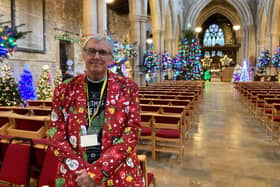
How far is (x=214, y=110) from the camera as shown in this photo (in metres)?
9.38

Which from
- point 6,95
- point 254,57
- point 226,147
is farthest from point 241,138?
point 254,57

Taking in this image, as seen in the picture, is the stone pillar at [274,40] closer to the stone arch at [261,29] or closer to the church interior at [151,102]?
the church interior at [151,102]

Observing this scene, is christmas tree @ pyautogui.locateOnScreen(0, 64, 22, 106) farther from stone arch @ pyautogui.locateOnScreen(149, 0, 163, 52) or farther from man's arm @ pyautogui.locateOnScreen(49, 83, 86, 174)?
stone arch @ pyautogui.locateOnScreen(149, 0, 163, 52)

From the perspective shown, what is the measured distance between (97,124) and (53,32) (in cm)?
1290

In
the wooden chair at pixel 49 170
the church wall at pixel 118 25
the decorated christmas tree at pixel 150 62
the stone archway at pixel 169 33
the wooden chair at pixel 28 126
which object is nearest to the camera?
the wooden chair at pixel 49 170

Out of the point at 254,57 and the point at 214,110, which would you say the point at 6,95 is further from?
the point at 254,57

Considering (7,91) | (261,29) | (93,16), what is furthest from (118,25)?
(7,91)

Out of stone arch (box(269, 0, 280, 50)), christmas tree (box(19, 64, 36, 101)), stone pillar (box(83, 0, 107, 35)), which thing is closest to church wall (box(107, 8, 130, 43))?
stone pillar (box(83, 0, 107, 35))

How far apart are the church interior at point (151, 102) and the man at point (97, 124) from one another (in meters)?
0.19

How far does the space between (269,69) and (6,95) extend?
22.6 meters

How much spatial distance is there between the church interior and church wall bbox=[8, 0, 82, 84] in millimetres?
52

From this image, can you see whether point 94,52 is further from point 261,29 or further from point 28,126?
point 261,29

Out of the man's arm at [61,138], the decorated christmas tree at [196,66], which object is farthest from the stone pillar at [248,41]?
the man's arm at [61,138]

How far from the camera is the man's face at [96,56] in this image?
1.57m
